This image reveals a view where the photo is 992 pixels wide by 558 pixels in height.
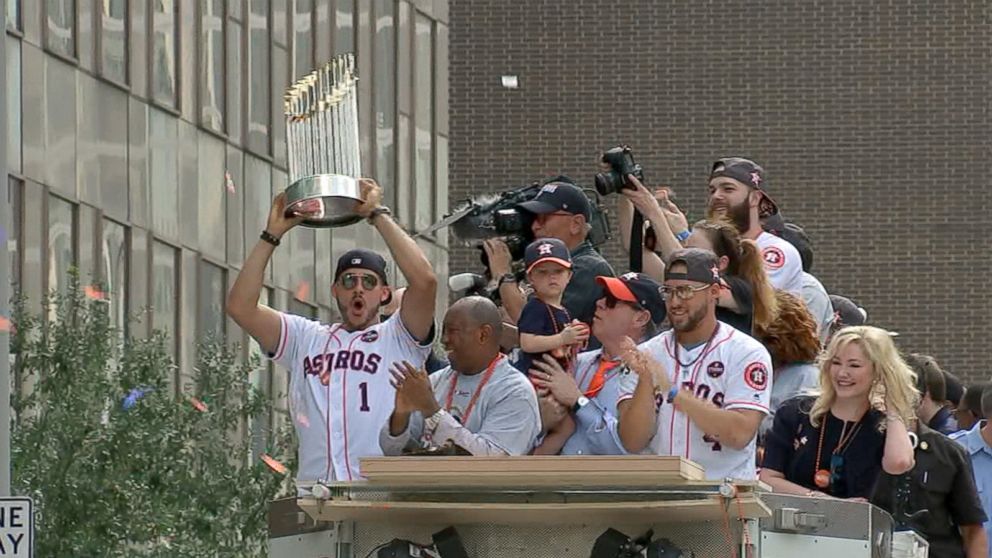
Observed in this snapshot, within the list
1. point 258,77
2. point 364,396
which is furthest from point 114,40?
point 364,396

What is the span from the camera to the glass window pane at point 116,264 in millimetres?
26797

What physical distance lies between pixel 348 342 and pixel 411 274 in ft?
1.32

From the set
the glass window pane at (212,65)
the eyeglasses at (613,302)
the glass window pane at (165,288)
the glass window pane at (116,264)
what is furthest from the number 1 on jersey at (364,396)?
the glass window pane at (212,65)

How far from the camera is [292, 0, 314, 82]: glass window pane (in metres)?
31.9

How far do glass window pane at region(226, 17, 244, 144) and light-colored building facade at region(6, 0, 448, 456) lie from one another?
32 millimetres

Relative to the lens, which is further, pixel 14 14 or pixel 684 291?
pixel 14 14

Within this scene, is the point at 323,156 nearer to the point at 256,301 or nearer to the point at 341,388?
the point at 256,301

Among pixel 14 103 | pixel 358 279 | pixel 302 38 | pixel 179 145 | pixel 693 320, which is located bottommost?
pixel 693 320

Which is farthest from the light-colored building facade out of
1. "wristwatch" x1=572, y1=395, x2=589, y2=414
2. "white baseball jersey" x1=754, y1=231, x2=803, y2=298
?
"wristwatch" x1=572, y1=395, x2=589, y2=414

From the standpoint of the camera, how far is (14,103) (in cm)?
2478

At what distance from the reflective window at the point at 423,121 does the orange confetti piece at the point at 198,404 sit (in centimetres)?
1446

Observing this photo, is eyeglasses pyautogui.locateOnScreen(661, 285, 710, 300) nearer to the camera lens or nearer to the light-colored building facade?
the camera lens

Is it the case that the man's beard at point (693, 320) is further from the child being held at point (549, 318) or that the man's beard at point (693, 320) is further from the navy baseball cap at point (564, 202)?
the navy baseball cap at point (564, 202)

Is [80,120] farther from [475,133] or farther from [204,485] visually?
[475,133]
